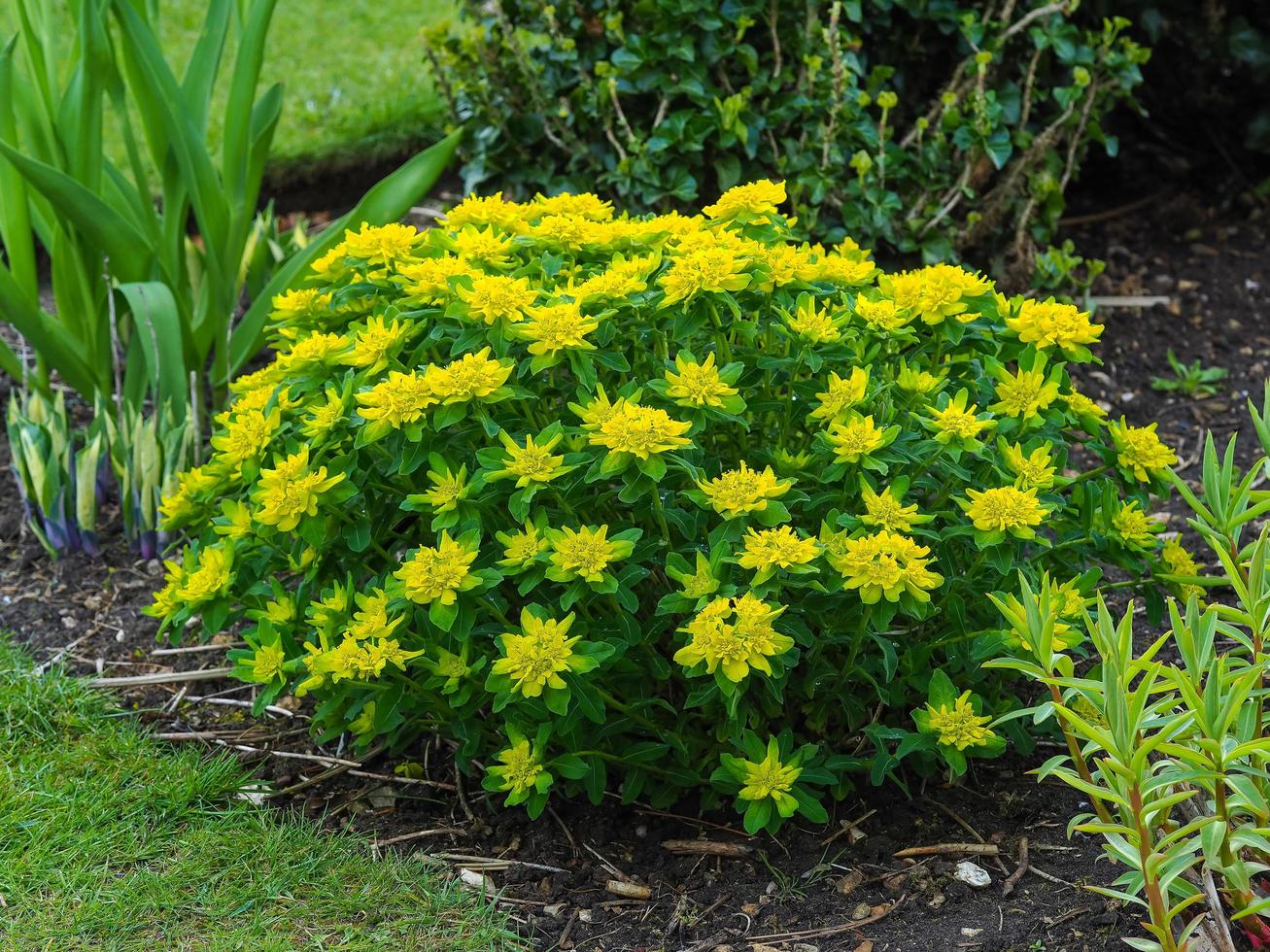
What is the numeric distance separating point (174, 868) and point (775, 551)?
136 cm

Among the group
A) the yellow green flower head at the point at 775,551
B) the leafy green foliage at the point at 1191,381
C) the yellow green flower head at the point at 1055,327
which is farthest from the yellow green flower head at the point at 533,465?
the leafy green foliage at the point at 1191,381

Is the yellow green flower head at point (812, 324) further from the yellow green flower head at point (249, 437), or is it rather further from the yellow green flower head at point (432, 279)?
the yellow green flower head at point (249, 437)

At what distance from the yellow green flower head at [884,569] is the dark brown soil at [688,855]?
2.06 ft

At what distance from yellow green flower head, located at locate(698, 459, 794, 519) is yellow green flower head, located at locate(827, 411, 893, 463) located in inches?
4.6

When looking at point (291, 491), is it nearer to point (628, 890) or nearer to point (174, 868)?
point (174, 868)

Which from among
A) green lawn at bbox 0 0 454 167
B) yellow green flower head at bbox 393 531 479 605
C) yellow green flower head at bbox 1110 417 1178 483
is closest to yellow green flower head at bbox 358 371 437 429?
yellow green flower head at bbox 393 531 479 605

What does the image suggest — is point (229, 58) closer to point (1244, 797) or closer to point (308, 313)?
point (308, 313)

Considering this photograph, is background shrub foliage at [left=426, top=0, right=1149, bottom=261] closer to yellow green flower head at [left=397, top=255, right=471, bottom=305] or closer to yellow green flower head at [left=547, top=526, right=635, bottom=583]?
yellow green flower head at [left=397, top=255, right=471, bottom=305]

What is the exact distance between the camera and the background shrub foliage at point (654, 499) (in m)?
2.30

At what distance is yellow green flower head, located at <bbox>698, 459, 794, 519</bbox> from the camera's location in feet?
7.53

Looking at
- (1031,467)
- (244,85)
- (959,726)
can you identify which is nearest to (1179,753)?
(959,726)

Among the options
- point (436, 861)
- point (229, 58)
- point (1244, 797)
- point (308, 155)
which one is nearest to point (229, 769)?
point (436, 861)

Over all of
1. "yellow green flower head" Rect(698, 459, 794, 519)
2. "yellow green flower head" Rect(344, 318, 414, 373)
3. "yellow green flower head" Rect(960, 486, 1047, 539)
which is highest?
"yellow green flower head" Rect(344, 318, 414, 373)

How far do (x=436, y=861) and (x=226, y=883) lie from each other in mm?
397
